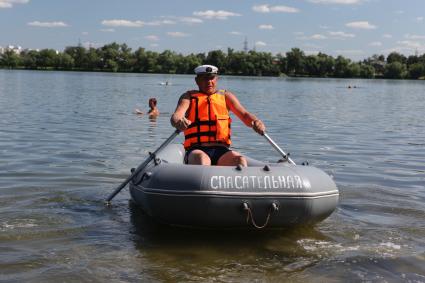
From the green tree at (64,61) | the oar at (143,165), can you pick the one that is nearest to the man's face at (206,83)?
the oar at (143,165)

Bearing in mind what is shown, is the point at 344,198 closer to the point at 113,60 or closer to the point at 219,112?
the point at 219,112

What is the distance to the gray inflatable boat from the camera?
17.4 ft

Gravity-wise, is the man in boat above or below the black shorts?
above

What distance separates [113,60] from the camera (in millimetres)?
128625

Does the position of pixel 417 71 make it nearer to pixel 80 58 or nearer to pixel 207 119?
pixel 80 58

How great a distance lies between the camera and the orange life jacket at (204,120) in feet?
20.6

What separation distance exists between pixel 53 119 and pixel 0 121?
→ 188cm

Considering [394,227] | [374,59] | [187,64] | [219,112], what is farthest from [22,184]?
[374,59]

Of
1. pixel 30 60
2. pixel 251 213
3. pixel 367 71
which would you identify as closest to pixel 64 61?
pixel 30 60

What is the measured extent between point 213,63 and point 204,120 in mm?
121664

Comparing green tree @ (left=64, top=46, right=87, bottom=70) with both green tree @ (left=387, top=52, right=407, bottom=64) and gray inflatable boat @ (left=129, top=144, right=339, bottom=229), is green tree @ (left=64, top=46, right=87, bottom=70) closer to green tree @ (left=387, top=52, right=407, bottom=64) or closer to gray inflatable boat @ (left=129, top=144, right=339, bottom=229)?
green tree @ (left=387, top=52, right=407, bottom=64)

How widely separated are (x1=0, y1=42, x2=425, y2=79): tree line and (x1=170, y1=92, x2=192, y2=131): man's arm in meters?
118

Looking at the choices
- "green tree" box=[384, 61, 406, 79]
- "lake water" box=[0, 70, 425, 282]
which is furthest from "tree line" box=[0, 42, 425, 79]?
"lake water" box=[0, 70, 425, 282]

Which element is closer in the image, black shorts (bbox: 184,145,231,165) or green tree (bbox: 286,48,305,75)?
black shorts (bbox: 184,145,231,165)
